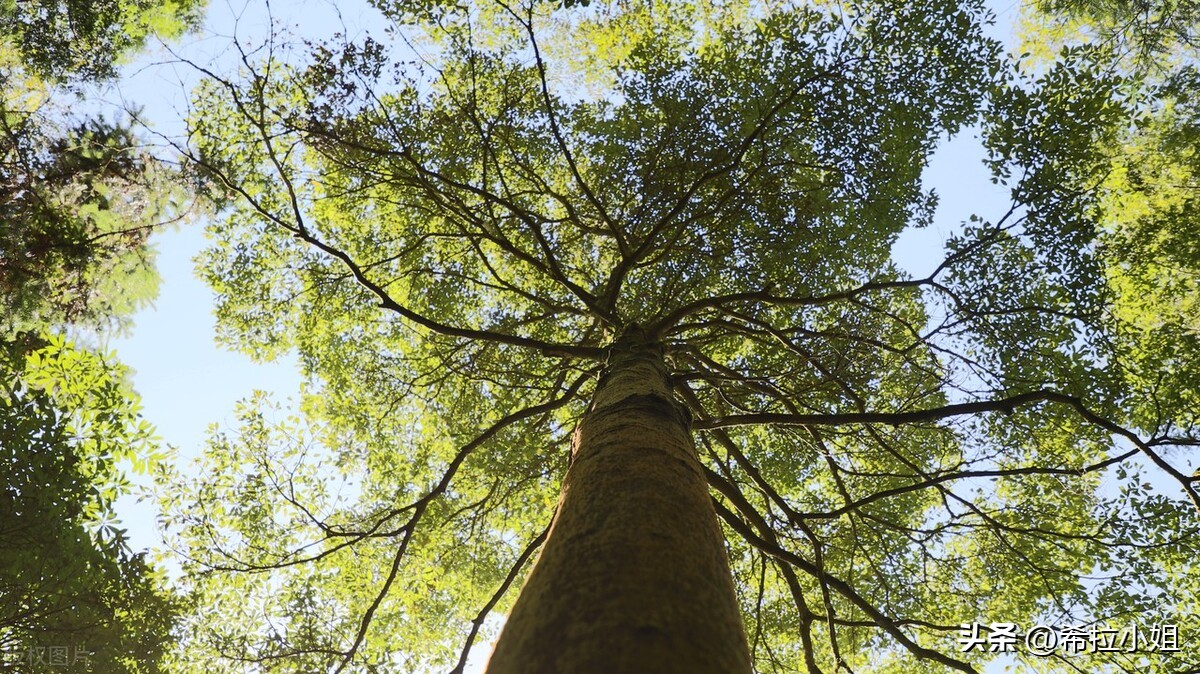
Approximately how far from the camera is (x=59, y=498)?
5.00 m

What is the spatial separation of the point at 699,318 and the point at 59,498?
20.1 ft

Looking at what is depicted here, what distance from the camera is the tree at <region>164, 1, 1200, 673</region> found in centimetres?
536

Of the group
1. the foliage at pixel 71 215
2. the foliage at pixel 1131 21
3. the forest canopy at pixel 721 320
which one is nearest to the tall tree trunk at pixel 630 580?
the forest canopy at pixel 721 320

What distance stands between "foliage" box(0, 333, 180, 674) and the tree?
2.37ft

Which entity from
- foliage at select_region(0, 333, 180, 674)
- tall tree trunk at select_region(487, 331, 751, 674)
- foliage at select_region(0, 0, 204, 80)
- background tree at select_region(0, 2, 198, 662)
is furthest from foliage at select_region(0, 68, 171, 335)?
tall tree trunk at select_region(487, 331, 751, 674)

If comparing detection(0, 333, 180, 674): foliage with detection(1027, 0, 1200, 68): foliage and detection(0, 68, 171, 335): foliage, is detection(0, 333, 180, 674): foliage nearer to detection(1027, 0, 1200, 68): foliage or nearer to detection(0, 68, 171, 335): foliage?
detection(0, 68, 171, 335): foliage

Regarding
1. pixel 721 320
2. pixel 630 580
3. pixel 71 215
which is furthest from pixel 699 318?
pixel 71 215

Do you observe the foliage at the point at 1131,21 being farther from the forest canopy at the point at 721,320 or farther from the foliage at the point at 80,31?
the foliage at the point at 80,31

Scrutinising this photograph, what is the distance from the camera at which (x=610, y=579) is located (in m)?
1.35

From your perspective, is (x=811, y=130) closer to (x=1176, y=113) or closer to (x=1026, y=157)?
(x=1026, y=157)

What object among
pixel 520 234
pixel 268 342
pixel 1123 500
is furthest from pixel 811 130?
pixel 268 342

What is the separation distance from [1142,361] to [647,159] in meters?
5.03

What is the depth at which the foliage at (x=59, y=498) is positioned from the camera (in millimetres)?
4914

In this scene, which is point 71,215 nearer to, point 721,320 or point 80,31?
point 80,31
